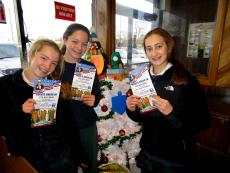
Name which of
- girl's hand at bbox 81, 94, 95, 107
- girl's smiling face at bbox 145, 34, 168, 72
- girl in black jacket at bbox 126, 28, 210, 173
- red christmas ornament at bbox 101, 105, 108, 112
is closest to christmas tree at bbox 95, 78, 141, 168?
red christmas ornament at bbox 101, 105, 108, 112

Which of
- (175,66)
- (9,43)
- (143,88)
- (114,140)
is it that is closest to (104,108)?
(114,140)

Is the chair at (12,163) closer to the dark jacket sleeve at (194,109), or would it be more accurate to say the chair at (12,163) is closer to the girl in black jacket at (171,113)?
the girl in black jacket at (171,113)

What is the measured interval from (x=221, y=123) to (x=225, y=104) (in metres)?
0.19

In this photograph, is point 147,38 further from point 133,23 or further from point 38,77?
point 133,23

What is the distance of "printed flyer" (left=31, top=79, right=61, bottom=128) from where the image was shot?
1.04 meters

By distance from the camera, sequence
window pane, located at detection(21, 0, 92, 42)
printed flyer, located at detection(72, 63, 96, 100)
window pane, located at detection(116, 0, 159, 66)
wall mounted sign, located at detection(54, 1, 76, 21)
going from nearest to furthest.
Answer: printed flyer, located at detection(72, 63, 96, 100) < window pane, located at detection(21, 0, 92, 42) < wall mounted sign, located at detection(54, 1, 76, 21) < window pane, located at detection(116, 0, 159, 66)

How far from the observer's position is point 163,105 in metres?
1.04

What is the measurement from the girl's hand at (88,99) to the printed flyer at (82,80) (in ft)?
0.09

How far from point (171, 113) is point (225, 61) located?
1134 mm

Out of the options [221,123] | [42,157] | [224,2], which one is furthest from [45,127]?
[224,2]

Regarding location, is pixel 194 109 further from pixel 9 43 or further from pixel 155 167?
pixel 9 43

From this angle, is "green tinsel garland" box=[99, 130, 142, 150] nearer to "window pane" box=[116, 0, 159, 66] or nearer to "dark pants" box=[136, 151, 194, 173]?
"dark pants" box=[136, 151, 194, 173]

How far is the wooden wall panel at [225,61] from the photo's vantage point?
69.5 inches

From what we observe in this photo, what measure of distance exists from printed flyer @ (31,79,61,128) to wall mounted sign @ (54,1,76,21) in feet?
4.24
